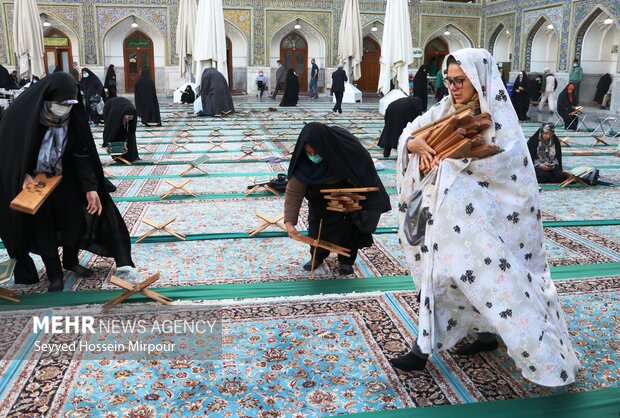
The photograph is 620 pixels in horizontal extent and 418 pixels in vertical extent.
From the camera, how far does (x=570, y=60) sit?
13.5 meters

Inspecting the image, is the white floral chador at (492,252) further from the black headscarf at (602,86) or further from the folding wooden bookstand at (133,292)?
the black headscarf at (602,86)

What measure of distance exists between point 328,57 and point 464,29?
14.4ft

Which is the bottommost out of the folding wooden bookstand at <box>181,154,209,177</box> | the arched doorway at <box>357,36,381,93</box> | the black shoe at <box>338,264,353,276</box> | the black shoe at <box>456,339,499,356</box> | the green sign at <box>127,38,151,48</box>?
the black shoe at <box>456,339,499,356</box>

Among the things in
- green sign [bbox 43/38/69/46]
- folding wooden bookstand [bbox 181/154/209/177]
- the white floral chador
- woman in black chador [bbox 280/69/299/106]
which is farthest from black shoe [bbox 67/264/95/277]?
green sign [bbox 43/38/69/46]

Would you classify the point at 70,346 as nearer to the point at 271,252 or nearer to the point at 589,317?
the point at 271,252

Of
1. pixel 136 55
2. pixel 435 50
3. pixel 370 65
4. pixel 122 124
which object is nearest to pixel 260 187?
pixel 122 124

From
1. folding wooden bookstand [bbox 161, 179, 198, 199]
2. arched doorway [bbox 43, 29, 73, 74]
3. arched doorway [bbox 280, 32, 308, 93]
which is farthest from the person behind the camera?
arched doorway [bbox 280, 32, 308, 93]

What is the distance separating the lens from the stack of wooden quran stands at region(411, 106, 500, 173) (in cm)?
163

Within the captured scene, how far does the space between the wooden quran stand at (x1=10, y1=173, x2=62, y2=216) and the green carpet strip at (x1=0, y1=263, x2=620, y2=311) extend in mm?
420

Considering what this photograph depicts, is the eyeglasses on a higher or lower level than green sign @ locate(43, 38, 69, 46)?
lower

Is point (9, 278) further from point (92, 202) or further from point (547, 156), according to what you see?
point (547, 156)

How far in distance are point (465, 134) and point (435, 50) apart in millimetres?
18002

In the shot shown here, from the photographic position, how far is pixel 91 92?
8.95 m

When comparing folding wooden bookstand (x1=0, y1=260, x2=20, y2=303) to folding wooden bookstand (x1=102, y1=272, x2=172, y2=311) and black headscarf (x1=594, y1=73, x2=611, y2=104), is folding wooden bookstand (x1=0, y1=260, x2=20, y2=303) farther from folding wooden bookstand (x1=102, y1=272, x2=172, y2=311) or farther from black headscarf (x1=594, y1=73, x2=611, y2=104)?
black headscarf (x1=594, y1=73, x2=611, y2=104)
